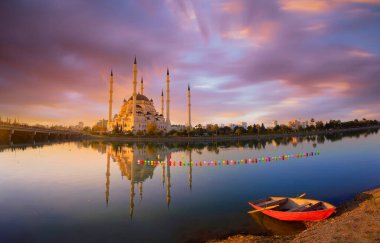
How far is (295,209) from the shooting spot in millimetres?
14672

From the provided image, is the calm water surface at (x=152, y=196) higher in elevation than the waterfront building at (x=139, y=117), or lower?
lower

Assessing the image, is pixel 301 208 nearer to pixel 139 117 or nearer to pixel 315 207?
pixel 315 207

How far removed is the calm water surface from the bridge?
5235 centimetres

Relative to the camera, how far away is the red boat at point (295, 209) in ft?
46.2

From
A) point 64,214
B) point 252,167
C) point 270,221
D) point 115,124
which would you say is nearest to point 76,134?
point 115,124

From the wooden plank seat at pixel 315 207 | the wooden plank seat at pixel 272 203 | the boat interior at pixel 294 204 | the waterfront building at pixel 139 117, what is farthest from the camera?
the waterfront building at pixel 139 117

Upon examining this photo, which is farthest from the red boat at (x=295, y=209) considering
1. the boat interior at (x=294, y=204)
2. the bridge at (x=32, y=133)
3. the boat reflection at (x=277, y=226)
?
the bridge at (x=32, y=133)

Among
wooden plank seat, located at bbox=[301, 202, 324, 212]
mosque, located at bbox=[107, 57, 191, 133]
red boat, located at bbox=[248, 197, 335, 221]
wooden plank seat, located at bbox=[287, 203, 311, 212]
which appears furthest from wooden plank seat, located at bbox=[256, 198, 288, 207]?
mosque, located at bbox=[107, 57, 191, 133]

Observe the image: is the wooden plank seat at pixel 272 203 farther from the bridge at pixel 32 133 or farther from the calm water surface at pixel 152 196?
the bridge at pixel 32 133

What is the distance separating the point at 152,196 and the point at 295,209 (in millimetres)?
11479

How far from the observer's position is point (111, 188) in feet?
78.2

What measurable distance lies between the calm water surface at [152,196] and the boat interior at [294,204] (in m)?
0.91

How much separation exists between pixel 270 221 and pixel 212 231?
3731 millimetres

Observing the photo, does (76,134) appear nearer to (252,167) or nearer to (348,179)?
(252,167)
